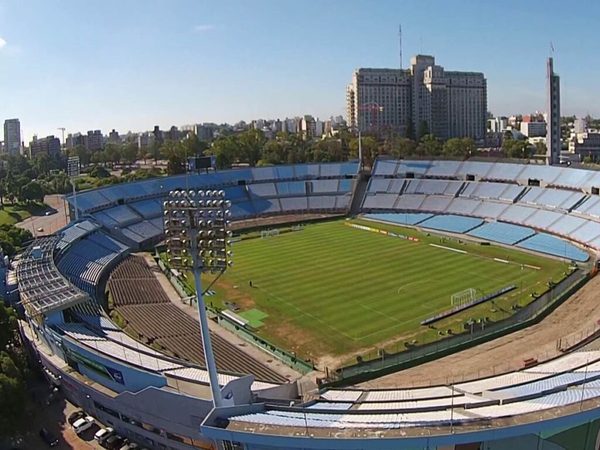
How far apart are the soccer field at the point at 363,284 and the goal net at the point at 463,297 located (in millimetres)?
479

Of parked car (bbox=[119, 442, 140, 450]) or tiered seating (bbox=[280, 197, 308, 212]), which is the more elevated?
tiered seating (bbox=[280, 197, 308, 212])

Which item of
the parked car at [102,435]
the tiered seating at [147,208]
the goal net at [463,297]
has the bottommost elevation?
the parked car at [102,435]

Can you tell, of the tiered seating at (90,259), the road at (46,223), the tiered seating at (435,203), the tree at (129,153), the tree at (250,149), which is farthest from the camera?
the tree at (129,153)

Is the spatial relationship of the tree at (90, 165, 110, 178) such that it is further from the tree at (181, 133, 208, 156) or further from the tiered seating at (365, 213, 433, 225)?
the tiered seating at (365, 213, 433, 225)

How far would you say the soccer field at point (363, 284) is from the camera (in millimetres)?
39500

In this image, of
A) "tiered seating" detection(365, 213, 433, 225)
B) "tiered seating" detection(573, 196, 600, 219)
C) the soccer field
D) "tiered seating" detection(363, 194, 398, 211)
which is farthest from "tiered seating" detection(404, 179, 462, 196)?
"tiered seating" detection(573, 196, 600, 219)

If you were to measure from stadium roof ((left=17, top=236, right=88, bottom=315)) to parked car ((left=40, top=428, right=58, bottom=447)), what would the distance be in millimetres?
8717

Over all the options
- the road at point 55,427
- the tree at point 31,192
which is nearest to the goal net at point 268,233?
the road at point 55,427

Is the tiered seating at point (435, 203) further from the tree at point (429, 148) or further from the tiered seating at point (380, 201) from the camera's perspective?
the tree at point (429, 148)

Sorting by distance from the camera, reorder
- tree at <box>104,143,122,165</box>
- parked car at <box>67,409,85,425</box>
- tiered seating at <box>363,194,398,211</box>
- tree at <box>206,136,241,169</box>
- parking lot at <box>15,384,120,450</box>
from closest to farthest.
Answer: parking lot at <box>15,384,120,450</box> → parked car at <box>67,409,85,425</box> → tiered seating at <box>363,194,398,211</box> → tree at <box>206,136,241,169</box> → tree at <box>104,143,122,165</box>

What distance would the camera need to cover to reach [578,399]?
20.0 metres

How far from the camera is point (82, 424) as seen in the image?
93.1 ft

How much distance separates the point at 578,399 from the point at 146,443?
19650 mm

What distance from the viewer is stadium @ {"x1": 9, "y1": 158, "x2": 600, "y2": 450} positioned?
2028cm
